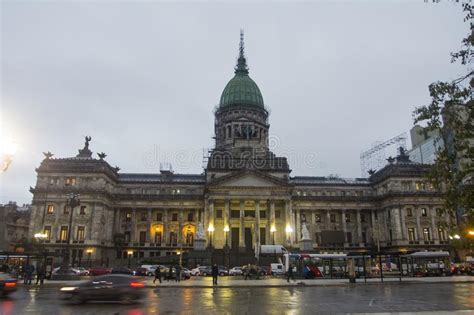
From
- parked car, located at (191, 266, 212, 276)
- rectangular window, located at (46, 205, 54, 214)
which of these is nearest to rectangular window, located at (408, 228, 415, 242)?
parked car, located at (191, 266, 212, 276)

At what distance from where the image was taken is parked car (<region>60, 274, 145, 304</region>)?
18812 millimetres

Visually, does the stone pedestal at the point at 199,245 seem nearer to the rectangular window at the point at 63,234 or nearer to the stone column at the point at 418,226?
the rectangular window at the point at 63,234

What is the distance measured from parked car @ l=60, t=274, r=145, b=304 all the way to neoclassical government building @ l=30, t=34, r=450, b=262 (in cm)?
4707

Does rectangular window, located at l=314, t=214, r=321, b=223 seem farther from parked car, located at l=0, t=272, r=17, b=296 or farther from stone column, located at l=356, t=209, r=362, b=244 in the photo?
parked car, located at l=0, t=272, r=17, b=296

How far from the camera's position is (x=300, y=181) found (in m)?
84.9

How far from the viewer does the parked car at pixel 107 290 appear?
18.8m

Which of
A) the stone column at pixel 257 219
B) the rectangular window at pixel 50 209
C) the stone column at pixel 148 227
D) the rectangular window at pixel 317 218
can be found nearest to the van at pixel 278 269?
the stone column at pixel 257 219

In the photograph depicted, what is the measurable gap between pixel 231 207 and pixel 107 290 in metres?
56.9

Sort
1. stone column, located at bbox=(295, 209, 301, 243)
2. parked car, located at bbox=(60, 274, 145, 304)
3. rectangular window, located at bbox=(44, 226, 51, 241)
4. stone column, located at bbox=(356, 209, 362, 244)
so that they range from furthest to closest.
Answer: stone column, located at bbox=(356, 209, 362, 244)
stone column, located at bbox=(295, 209, 301, 243)
rectangular window, located at bbox=(44, 226, 51, 241)
parked car, located at bbox=(60, 274, 145, 304)

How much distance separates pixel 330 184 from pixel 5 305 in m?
71.8

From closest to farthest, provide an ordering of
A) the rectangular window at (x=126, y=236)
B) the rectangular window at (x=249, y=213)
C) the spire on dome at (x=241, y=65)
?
the rectangular window at (x=126, y=236) < the rectangular window at (x=249, y=213) < the spire on dome at (x=241, y=65)

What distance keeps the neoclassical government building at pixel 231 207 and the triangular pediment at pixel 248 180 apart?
0.20 metres

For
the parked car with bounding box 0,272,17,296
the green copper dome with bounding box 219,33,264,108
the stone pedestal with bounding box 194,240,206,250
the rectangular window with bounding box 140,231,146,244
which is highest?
the green copper dome with bounding box 219,33,264,108

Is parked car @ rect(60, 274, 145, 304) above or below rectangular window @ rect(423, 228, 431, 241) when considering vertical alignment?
below
